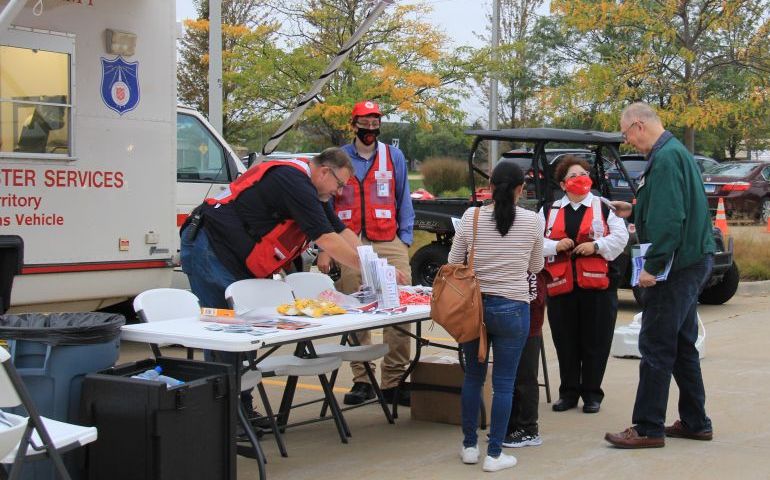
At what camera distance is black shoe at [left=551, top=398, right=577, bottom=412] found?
6.71 meters

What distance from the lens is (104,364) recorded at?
4496 millimetres

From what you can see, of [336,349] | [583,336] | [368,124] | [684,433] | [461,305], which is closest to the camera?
[461,305]

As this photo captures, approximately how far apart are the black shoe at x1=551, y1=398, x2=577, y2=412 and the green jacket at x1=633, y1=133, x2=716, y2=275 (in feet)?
5.03

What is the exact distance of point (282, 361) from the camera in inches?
233

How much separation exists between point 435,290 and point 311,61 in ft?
48.0

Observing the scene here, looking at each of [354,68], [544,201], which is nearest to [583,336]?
[544,201]

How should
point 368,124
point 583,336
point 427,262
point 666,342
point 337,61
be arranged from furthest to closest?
point 427,262, point 337,61, point 368,124, point 583,336, point 666,342

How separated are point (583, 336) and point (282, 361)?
2.00 metres

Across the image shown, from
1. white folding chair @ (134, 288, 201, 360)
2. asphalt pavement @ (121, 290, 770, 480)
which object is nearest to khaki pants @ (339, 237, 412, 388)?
asphalt pavement @ (121, 290, 770, 480)

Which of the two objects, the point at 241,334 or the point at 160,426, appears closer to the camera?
the point at 160,426

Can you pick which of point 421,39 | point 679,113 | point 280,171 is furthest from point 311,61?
point 280,171

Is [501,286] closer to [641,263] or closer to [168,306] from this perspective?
[641,263]

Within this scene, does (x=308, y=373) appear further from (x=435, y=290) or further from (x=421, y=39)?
(x=421, y=39)

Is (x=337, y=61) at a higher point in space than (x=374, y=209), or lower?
Answer: higher
